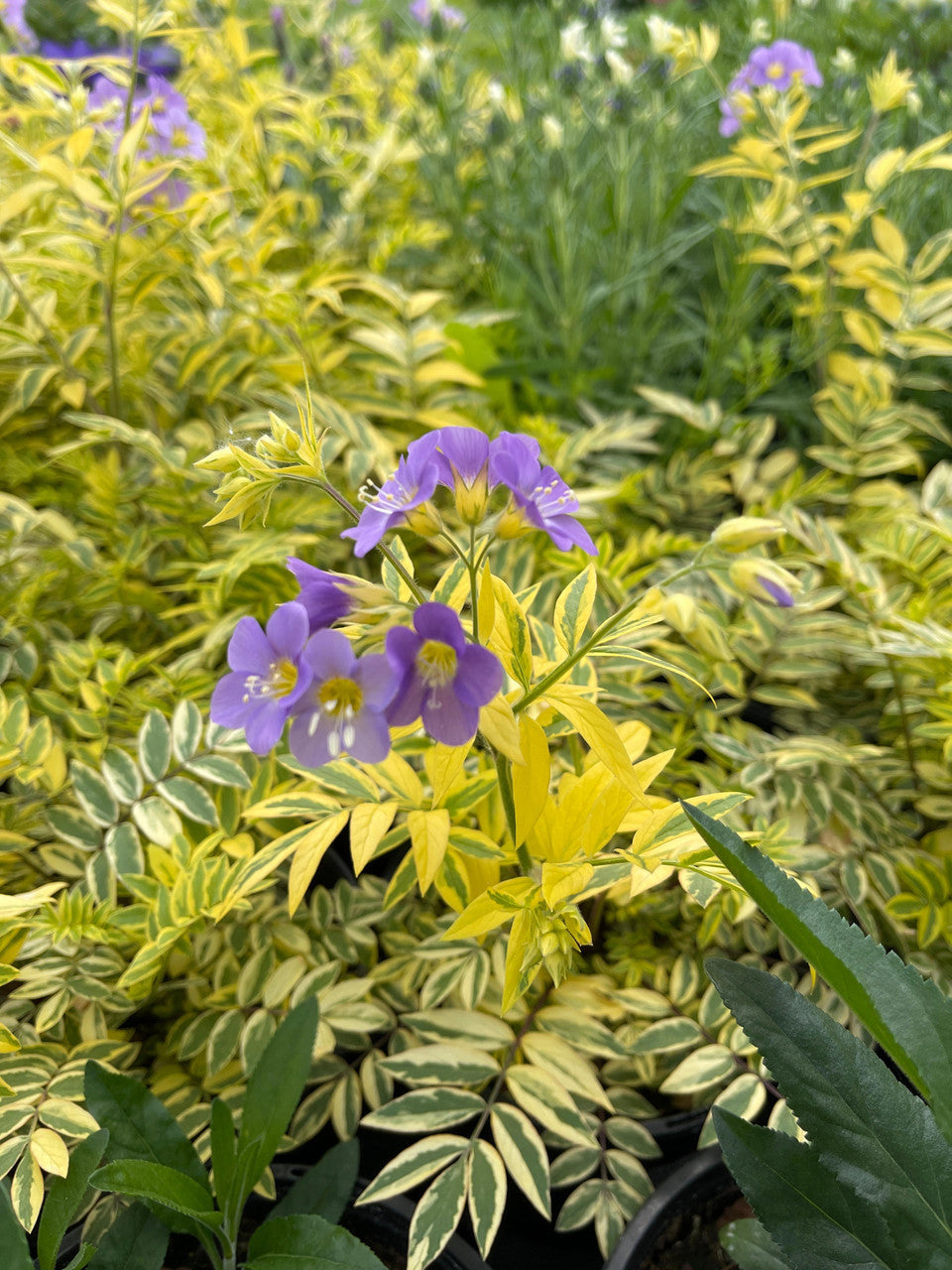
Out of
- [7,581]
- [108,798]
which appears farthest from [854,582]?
[7,581]

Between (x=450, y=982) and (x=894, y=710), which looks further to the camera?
(x=894, y=710)

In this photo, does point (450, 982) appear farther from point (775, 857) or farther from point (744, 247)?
point (744, 247)

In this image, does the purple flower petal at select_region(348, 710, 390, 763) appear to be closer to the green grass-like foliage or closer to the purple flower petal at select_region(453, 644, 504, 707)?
the purple flower petal at select_region(453, 644, 504, 707)

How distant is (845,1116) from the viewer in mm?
554

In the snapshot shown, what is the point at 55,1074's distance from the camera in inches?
26.8

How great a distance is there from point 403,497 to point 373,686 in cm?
13

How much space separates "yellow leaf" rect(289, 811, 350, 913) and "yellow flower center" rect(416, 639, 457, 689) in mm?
180

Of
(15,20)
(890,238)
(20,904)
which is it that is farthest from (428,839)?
(15,20)

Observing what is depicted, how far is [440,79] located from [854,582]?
4.22 ft

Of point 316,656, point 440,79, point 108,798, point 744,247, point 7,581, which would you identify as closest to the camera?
point 316,656

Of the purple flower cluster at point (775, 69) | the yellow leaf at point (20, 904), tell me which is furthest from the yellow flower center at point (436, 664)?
the purple flower cluster at point (775, 69)

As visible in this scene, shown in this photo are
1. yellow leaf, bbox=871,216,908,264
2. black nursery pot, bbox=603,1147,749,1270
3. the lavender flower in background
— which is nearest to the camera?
black nursery pot, bbox=603,1147,749,1270

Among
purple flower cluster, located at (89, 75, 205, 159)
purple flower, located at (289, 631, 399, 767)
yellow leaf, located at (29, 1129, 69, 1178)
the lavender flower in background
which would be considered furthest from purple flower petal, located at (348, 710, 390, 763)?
the lavender flower in background

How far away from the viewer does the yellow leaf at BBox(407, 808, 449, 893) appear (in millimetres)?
597
